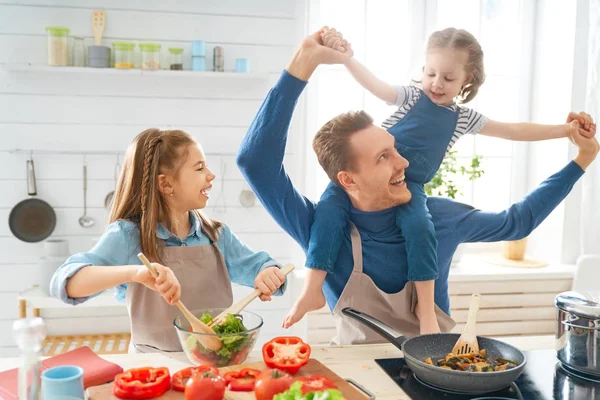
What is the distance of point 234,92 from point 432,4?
1.23m

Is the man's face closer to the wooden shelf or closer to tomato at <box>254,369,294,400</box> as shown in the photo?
tomato at <box>254,369,294,400</box>

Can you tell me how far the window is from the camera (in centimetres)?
344

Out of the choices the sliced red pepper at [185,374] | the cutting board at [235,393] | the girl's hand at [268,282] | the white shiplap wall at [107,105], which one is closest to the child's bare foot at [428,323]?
the girl's hand at [268,282]

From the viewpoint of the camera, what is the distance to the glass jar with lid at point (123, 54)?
118 inches

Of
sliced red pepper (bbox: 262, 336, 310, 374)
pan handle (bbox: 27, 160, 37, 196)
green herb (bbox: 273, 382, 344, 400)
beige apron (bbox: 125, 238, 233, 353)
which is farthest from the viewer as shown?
pan handle (bbox: 27, 160, 37, 196)

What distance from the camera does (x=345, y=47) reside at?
62.4 inches

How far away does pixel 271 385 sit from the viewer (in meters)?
1.06

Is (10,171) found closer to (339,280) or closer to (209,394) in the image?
(339,280)

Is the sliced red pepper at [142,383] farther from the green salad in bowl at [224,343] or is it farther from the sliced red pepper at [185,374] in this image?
the green salad in bowl at [224,343]

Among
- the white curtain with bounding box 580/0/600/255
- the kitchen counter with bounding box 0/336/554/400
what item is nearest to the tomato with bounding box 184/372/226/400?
the kitchen counter with bounding box 0/336/554/400

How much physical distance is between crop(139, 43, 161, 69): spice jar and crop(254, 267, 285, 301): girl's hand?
1.77 meters

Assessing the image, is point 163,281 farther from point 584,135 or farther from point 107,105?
point 107,105

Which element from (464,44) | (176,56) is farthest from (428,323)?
(176,56)

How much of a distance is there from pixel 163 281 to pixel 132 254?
0.39 meters
